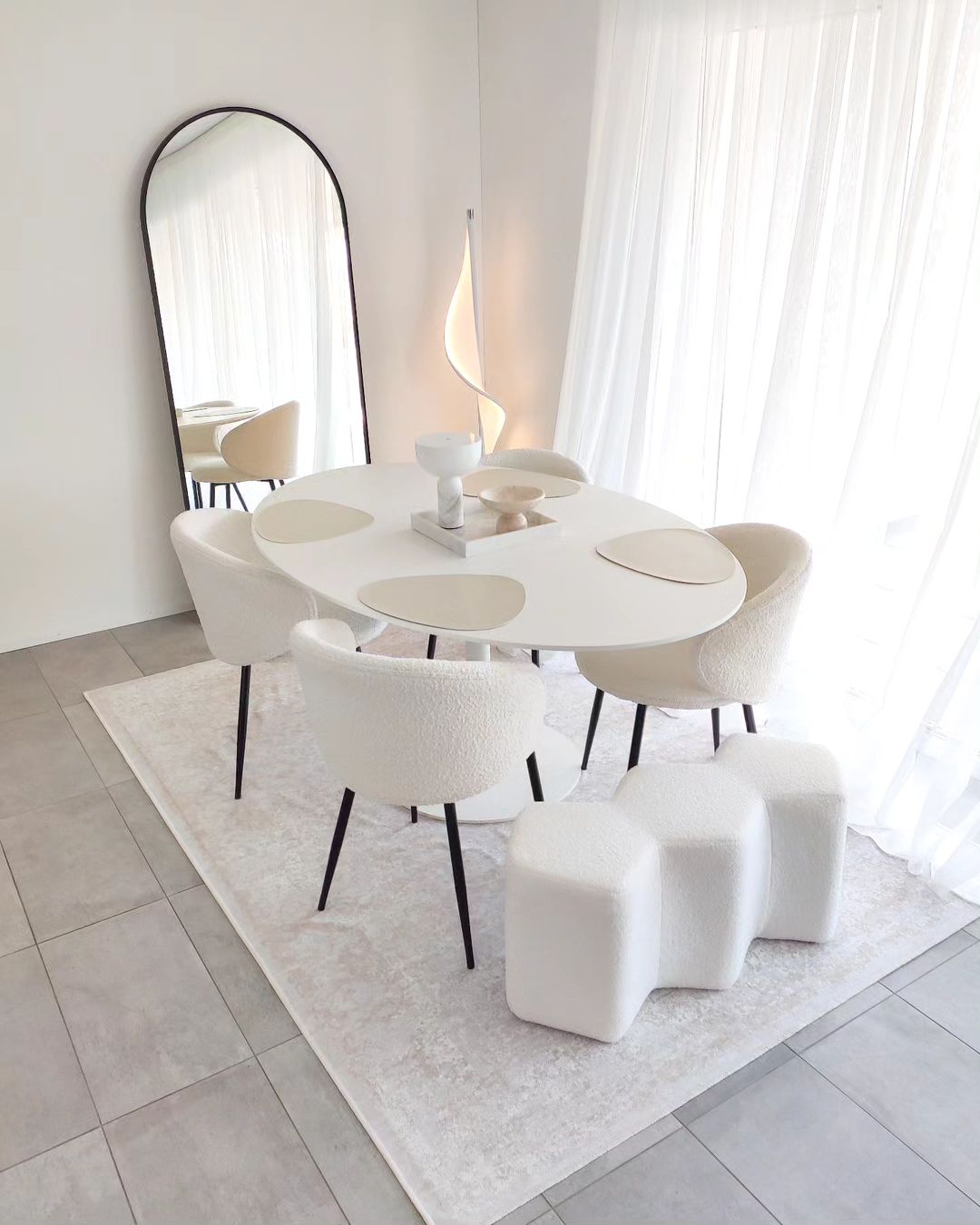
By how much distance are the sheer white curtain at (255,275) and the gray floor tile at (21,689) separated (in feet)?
3.41

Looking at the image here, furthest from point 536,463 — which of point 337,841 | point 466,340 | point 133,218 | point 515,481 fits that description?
point 133,218

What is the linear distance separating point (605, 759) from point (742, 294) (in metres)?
1.36

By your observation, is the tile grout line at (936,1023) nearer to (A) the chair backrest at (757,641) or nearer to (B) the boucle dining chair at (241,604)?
(A) the chair backrest at (757,641)

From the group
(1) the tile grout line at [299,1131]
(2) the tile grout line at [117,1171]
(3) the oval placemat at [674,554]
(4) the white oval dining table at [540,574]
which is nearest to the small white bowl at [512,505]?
(4) the white oval dining table at [540,574]

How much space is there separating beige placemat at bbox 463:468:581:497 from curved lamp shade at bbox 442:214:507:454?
2.94 feet

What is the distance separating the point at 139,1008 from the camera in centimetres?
184

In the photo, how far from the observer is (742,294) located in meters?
2.70

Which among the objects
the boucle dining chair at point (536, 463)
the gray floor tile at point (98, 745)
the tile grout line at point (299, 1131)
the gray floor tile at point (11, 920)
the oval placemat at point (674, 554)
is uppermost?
the oval placemat at point (674, 554)

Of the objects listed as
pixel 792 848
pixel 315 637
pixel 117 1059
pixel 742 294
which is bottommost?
pixel 117 1059

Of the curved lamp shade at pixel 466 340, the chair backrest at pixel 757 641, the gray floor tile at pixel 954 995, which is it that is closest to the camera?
the gray floor tile at pixel 954 995

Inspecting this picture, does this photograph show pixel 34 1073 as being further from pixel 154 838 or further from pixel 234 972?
pixel 154 838

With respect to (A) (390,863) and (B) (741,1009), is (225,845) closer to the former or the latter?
(A) (390,863)

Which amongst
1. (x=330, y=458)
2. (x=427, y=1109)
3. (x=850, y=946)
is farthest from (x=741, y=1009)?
(x=330, y=458)

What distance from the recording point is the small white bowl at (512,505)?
7.40ft
